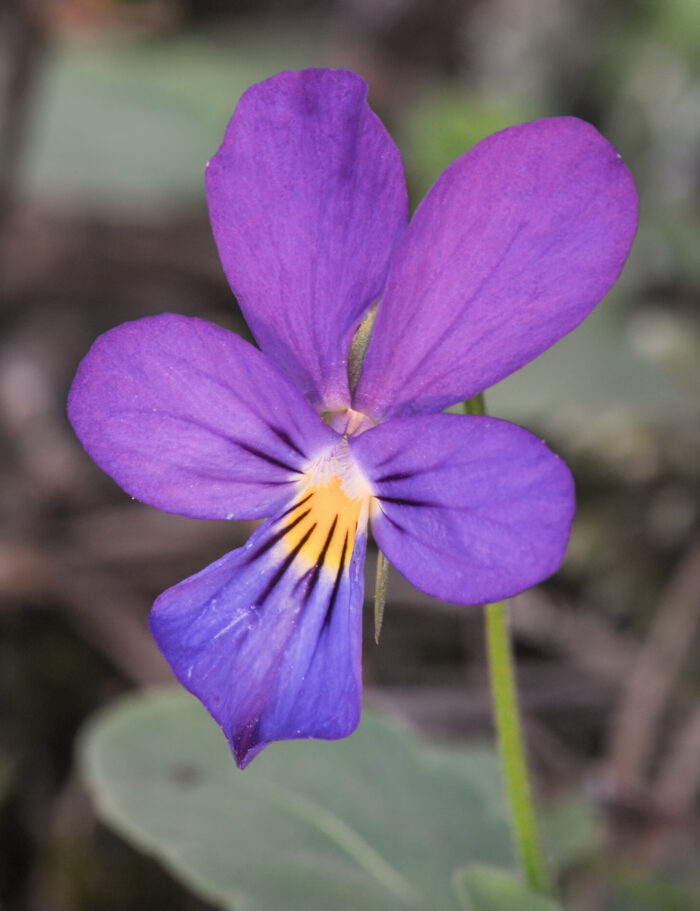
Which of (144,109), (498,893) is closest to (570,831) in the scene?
(498,893)

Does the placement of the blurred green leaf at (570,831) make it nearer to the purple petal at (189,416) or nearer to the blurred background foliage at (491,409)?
the blurred background foliage at (491,409)

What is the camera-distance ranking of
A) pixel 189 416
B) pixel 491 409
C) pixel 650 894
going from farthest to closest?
pixel 491 409 < pixel 650 894 < pixel 189 416

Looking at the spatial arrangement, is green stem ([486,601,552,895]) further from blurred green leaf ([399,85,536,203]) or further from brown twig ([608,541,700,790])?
blurred green leaf ([399,85,536,203])

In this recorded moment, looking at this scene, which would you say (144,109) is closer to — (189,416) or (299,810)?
(299,810)

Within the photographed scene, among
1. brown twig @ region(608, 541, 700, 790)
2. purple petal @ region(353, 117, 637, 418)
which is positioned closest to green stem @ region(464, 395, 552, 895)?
purple petal @ region(353, 117, 637, 418)

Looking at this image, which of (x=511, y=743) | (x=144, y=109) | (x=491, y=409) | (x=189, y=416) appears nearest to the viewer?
(x=189, y=416)

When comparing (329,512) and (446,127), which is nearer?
(329,512)

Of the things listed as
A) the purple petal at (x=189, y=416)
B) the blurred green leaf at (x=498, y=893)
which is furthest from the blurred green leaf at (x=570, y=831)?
the purple petal at (x=189, y=416)
